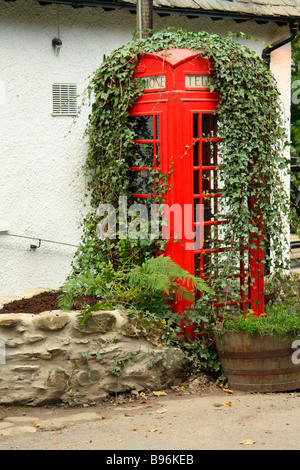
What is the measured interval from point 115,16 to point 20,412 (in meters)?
5.36

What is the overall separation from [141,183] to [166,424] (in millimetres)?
2569

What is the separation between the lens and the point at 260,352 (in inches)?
250

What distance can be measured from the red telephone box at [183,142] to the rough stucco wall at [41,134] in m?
1.77

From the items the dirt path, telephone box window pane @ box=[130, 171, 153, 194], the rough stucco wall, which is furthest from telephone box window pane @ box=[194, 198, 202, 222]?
the rough stucco wall

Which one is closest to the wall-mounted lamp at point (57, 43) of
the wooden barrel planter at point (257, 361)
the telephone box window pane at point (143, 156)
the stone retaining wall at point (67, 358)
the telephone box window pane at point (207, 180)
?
the telephone box window pane at point (143, 156)

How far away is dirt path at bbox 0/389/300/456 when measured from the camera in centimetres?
515

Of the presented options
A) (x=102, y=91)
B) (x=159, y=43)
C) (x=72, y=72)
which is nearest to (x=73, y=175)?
(x=72, y=72)

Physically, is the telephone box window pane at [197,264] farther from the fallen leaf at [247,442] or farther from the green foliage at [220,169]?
the fallen leaf at [247,442]

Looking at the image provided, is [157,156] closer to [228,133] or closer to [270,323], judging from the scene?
[228,133]

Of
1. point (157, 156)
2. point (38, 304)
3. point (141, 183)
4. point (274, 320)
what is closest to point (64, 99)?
point (141, 183)

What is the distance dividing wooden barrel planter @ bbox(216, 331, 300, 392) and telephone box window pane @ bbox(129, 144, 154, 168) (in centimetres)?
182

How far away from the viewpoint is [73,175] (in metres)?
8.87

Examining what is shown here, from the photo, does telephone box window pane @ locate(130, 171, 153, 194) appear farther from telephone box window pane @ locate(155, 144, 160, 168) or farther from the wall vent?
the wall vent

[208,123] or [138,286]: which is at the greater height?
[208,123]
